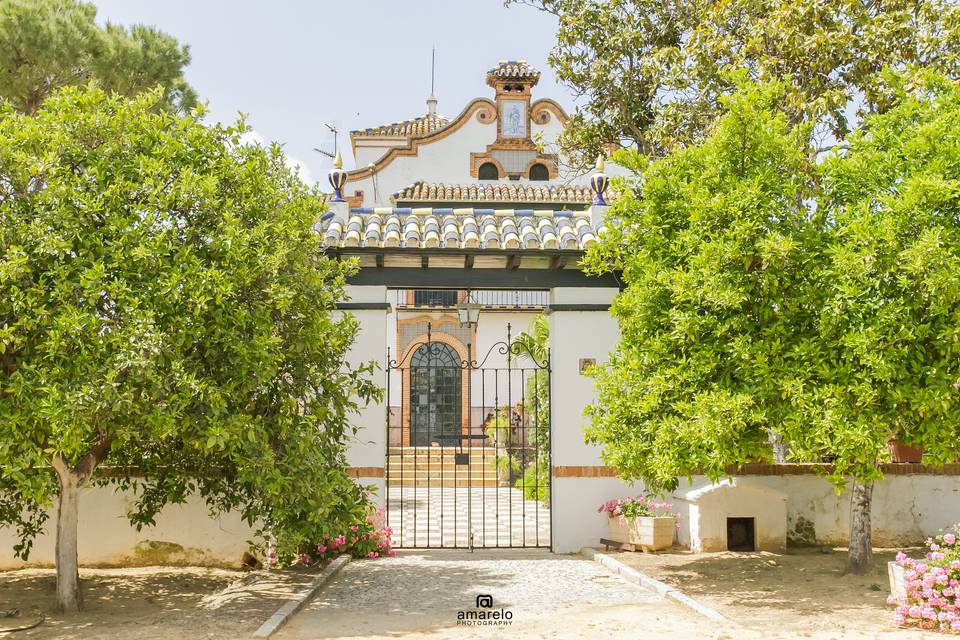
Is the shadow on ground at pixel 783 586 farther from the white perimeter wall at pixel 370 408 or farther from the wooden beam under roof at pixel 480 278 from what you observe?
the wooden beam under roof at pixel 480 278

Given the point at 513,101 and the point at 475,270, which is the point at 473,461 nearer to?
the point at 475,270

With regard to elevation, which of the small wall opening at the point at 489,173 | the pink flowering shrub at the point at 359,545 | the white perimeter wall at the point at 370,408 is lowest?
the pink flowering shrub at the point at 359,545

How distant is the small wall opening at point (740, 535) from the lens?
10.6 m

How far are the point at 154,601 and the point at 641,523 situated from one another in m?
5.61

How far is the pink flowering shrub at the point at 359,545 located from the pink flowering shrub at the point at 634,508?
2.78m

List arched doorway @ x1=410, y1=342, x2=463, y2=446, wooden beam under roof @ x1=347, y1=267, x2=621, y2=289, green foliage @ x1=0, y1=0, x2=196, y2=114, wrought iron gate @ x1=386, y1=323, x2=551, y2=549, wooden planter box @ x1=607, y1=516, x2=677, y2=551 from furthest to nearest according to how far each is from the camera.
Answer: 1. arched doorway @ x1=410, y1=342, x2=463, y2=446
2. green foliage @ x1=0, y1=0, x2=196, y2=114
3. wrought iron gate @ x1=386, y1=323, x2=551, y2=549
4. wooden beam under roof @ x1=347, y1=267, x2=621, y2=289
5. wooden planter box @ x1=607, y1=516, x2=677, y2=551

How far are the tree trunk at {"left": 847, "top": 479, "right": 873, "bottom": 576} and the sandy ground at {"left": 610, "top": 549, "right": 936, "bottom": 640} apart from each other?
0.44ft

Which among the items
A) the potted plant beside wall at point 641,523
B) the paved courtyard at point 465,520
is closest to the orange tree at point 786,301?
the potted plant beside wall at point 641,523

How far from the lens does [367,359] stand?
1095cm

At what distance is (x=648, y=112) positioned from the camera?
15.6m

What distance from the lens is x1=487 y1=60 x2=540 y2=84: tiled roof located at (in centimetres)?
3045

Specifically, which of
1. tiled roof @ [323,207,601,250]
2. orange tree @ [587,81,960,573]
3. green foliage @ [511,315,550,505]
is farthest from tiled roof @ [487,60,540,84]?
orange tree @ [587,81,960,573]

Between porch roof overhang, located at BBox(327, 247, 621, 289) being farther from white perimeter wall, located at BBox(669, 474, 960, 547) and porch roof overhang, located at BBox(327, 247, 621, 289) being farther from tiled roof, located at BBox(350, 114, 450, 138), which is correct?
tiled roof, located at BBox(350, 114, 450, 138)

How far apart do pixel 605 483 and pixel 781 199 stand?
4.37 m
